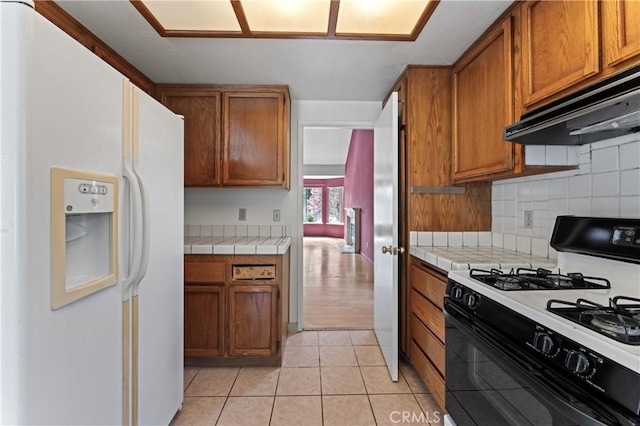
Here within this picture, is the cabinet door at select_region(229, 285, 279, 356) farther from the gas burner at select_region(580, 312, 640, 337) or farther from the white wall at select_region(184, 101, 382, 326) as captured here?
the gas burner at select_region(580, 312, 640, 337)

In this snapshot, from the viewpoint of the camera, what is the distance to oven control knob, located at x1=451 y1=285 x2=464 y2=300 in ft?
4.30

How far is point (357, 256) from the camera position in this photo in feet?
23.7

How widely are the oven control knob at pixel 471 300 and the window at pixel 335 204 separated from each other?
9.67 m

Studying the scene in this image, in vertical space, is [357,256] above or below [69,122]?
below

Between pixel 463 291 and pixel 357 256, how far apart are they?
5.98 m

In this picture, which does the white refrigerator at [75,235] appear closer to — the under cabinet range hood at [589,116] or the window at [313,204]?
the under cabinet range hood at [589,116]

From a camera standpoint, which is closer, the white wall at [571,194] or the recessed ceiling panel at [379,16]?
the white wall at [571,194]

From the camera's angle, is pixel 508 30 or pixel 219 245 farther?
pixel 219 245

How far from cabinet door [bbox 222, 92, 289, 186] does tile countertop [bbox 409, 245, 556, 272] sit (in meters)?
1.31

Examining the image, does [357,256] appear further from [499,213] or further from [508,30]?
[508,30]

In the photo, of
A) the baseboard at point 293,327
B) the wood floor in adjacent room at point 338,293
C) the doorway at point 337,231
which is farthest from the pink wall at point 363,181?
the baseboard at point 293,327

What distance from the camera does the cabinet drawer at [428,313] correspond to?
5.40ft

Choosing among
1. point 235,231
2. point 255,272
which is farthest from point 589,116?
point 235,231

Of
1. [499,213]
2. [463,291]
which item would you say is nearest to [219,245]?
[463,291]
